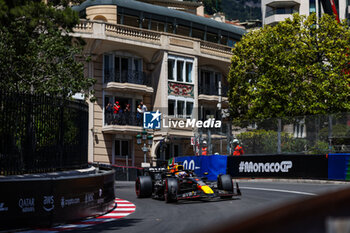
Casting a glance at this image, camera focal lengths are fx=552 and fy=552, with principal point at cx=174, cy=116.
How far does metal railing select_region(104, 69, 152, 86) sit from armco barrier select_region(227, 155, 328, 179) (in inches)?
543

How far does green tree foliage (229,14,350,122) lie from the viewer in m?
38.1

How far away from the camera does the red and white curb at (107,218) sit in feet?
34.7

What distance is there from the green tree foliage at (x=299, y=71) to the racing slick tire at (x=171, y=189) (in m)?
23.9

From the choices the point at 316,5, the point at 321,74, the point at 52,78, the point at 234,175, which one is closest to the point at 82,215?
the point at 52,78

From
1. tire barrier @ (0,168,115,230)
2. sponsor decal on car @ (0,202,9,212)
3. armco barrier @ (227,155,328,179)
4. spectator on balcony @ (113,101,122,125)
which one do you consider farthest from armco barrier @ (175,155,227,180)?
sponsor decal on car @ (0,202,9,212)

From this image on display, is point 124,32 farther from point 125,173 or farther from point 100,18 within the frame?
point 125,173

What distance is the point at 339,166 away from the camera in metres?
23.3

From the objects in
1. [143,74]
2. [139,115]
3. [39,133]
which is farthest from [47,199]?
[143,74]

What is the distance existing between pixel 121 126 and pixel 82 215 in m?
25.8

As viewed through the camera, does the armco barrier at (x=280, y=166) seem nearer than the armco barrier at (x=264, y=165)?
Yes

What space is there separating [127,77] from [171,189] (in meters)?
24.5

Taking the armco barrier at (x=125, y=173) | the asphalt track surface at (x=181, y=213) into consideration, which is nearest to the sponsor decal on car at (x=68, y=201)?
the asphalt track surface at (x=181, y=213)

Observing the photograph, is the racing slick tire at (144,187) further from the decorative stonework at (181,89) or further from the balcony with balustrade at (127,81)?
the decorative stonework at (181,89)

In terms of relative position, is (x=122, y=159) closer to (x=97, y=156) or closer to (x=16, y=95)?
(x=97, y=156)
